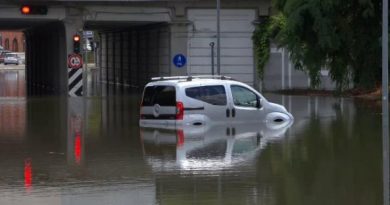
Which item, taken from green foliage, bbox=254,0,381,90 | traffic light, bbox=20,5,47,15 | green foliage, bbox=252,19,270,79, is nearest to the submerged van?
green foliage, bbox=254,0,381,90

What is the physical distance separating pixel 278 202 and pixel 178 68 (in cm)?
2892

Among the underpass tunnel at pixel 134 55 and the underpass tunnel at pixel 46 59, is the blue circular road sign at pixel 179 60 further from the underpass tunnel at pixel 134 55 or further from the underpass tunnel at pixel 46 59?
the underpass tunnel at pixel 46 59

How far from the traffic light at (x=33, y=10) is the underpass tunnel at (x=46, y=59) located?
226 centimetres

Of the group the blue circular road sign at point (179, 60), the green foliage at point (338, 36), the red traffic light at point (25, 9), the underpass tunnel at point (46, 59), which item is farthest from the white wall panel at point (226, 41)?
the green foliage at point (338, 36)

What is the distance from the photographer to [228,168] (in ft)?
45.5

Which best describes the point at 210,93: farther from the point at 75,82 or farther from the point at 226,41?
the point at 226,41

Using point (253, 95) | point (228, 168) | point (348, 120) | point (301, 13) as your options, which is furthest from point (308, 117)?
point (228, 168)

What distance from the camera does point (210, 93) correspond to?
2141 cm

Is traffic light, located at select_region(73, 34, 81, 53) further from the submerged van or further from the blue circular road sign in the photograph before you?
the submerged van

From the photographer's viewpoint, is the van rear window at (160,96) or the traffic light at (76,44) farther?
the traffic light at (76,44)

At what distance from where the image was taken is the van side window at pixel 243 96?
21.7 metres

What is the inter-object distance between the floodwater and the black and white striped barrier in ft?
34.2

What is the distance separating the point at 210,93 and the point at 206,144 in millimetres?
3974

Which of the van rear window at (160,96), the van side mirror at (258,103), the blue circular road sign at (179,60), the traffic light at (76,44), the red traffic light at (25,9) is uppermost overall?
the red traffic light at (25,9)
